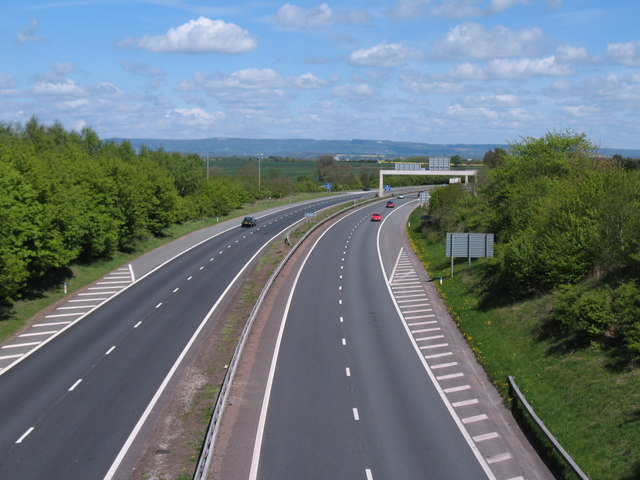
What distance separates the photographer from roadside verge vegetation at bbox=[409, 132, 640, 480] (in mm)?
20547

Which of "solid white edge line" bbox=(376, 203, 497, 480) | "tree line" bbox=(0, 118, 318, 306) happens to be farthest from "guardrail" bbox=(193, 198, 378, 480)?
"tree line" bbox=(0, 118, 318, 306)

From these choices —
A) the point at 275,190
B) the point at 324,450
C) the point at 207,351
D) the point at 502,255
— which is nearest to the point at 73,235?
the point at 207,351

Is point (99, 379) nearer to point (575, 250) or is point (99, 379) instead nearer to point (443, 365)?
point (443, 365)

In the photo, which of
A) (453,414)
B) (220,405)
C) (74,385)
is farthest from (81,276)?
(453,414)

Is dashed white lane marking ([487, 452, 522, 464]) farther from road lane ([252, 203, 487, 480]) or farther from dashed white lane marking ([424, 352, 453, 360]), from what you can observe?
dashed white lane marking ([424, 352, 453, 360])

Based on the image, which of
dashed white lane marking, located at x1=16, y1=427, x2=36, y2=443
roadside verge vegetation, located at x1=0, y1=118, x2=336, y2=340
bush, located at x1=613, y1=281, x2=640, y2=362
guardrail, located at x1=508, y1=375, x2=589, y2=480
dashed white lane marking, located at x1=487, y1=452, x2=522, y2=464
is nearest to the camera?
guardrail, located at x1=508, y1=375, x2=589, y2=480

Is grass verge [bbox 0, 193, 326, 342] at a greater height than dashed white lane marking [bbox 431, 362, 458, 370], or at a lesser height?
greater

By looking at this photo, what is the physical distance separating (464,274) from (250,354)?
20.5 m

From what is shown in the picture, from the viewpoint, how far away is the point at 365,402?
23781mm

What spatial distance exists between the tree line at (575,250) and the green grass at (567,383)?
106cm

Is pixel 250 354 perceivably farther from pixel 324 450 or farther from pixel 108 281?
pixel 108 281

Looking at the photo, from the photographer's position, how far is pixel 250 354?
29828 millimetres

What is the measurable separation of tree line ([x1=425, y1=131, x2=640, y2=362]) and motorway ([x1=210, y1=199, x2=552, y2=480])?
4.40m

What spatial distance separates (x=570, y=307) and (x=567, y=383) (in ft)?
14.2
